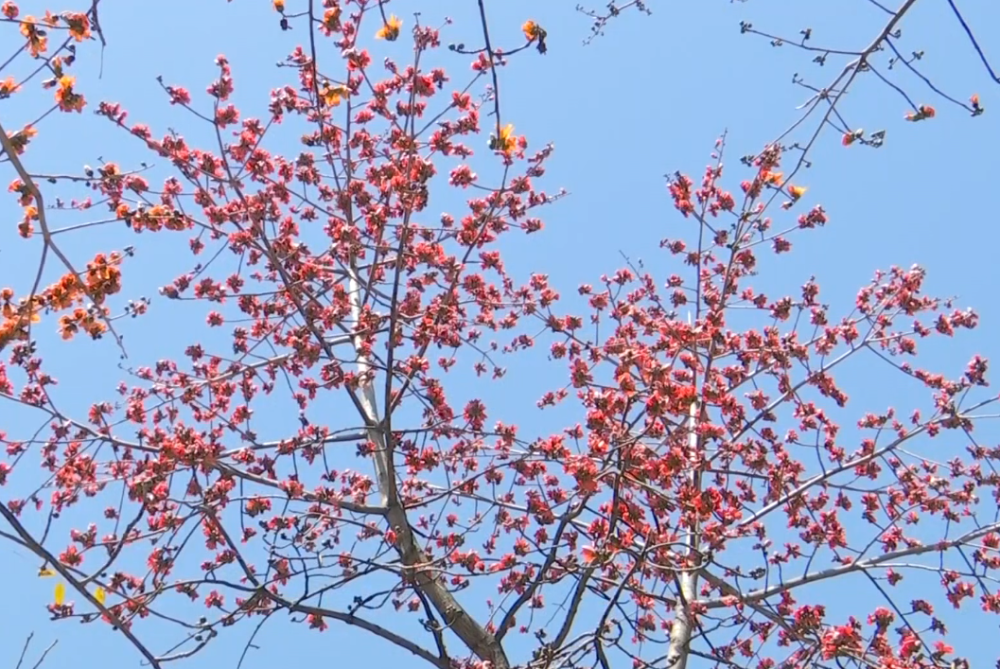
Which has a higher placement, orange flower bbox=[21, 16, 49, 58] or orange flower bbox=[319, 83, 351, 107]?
orange flower bbox=[319, 83, 351, 107]

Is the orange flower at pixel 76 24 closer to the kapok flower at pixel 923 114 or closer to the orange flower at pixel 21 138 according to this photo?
the orange flower at pixel 21 138

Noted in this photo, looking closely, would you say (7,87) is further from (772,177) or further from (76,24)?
(772,177)

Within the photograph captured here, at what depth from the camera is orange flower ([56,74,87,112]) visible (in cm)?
365

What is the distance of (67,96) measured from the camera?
3.70 m

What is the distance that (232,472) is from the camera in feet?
18.4

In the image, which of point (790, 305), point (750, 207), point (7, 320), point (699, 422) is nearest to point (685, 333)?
point (699, 422)

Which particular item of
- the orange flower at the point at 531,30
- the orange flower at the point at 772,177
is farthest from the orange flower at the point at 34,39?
the orange flower at the point at 772,177

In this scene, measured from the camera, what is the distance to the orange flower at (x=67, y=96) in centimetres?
365

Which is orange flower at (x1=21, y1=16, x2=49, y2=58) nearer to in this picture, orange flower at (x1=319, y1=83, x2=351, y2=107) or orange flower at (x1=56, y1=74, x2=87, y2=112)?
orange flower at (x1=56, y1=74, x2=87, y2=112)

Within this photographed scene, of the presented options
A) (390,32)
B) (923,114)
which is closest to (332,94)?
(390,32)

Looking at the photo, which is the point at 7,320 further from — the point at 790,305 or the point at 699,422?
the point at 790,305

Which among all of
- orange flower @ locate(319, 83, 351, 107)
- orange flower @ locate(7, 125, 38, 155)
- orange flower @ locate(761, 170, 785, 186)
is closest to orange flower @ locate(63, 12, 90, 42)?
orange flower @ locate(7, 125, 38, 155)

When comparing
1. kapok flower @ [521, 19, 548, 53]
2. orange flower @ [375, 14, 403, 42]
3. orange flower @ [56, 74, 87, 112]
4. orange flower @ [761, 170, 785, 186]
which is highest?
orange flower @ [761, 170, 785, 186]

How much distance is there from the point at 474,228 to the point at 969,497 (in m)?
3.70
